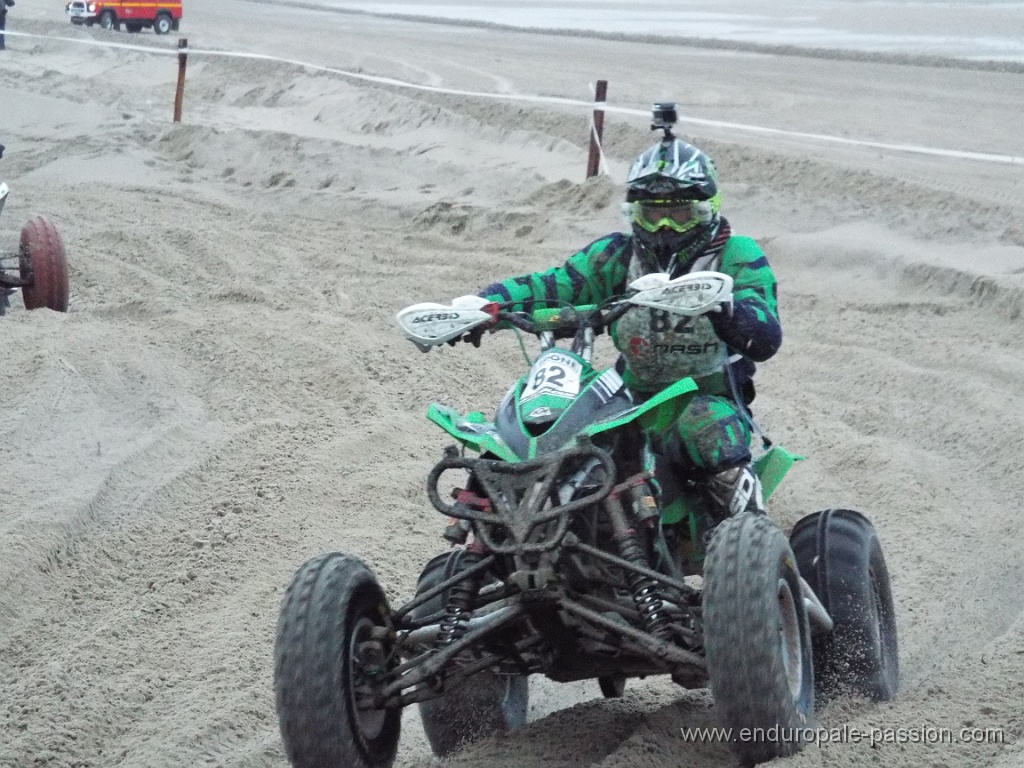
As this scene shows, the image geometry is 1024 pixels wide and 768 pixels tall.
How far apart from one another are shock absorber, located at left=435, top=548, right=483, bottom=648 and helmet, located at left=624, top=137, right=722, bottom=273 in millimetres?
1374

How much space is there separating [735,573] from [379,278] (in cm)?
756

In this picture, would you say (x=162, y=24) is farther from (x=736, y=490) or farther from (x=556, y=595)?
(x=556, y=595)

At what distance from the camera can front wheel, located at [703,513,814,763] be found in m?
3.56

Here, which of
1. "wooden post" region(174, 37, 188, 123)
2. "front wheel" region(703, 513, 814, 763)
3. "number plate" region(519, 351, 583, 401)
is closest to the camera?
"front wheel" region(703, 513, 814, 763)

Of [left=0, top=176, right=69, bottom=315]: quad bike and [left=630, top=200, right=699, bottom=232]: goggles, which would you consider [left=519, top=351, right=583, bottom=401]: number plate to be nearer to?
[left=630, top=200, right=699, bottom=232]: goggles

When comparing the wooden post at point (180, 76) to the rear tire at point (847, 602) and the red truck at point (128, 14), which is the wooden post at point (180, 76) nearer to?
the red truck at point (128, 14)

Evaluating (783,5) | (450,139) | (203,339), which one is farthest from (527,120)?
(783,5)

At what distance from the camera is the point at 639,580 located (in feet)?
12.9

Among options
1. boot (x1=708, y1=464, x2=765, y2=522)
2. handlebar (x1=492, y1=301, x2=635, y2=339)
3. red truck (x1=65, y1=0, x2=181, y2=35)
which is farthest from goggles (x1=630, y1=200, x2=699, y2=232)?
red truck (x1=65, y1=0, x2=181, y2=35)

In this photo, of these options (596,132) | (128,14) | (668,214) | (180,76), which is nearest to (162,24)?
(128,14)

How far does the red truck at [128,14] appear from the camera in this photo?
1246 inches

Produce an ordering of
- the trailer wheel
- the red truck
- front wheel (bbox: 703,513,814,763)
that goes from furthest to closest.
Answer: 1. the trailer wheel
2. the red truck
3. front wheel (bbox: 703,513,814,763)

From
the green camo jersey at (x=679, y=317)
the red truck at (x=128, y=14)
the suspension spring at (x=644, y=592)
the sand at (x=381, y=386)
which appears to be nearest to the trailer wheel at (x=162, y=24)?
the red truck at (x=128, y=14)

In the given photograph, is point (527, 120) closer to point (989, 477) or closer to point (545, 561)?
point (989, 477)
